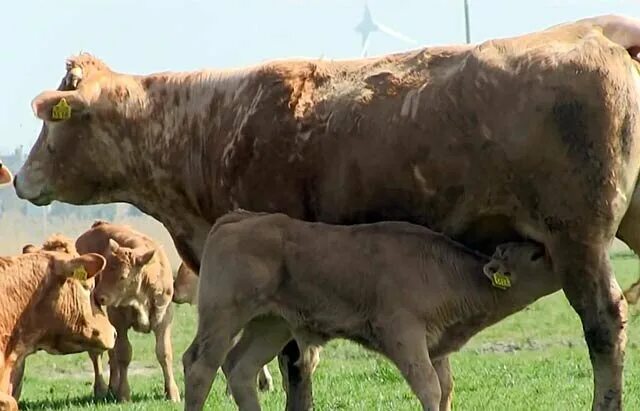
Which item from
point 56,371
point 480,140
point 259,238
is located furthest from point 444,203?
point 56,371

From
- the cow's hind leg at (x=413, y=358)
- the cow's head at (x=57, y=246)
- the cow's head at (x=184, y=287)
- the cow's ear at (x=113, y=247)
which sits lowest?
the cow's head at (x=184, y=287)

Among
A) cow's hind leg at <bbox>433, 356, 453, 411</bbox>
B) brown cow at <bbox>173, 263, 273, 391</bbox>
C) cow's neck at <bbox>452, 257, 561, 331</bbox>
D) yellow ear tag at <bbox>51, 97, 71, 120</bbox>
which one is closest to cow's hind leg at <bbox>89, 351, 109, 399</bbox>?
brown cow at <bbox>173, 263, 273, 391</bbox>

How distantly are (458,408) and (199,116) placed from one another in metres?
3.12

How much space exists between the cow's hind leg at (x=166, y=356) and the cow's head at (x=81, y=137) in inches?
156

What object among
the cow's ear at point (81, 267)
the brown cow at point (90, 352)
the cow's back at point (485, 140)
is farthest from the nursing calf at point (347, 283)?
the brown cow at point (90, 352)

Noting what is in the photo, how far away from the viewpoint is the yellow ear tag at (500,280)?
8648 millimetres

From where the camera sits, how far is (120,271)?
15633 mm

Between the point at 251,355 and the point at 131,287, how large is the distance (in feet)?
21.7

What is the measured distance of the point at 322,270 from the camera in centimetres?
876

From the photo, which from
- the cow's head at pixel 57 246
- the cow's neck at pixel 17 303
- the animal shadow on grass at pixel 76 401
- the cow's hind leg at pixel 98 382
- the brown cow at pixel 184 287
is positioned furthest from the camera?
the brown cow at pixel 184 287

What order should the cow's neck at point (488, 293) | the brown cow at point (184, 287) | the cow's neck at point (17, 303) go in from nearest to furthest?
the cow's neck at point (488, 293), the cow's neck at point (17, 303), the brown cow at point (184, 287)

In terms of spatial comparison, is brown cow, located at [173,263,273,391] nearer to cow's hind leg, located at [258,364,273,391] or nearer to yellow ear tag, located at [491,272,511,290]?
cow's hind leg, located at [258,364,273,391]

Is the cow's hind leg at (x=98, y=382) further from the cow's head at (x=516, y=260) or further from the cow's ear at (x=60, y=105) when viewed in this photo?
the cow's head at (x=516, y=260)

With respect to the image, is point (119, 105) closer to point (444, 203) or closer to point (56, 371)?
point (444, 203)
